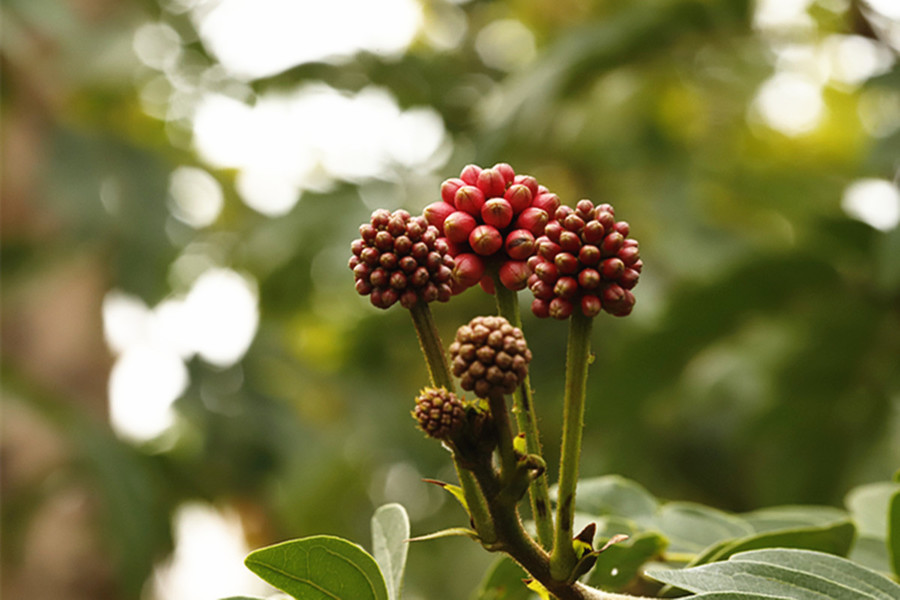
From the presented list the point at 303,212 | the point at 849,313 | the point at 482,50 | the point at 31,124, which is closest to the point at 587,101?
the point at 482,50

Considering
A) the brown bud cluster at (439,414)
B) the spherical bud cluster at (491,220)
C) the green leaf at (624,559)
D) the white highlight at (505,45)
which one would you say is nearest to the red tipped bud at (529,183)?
the spherical bud cluster at (491,220)

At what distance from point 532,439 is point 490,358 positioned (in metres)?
0.07

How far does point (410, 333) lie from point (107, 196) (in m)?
1.11

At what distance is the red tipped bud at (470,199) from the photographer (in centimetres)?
50

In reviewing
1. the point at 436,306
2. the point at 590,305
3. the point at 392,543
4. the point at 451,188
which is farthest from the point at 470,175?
the point at 436,306

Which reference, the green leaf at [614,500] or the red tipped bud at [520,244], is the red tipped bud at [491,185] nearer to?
the red tipped bud at [520,244]

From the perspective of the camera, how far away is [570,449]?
45cm

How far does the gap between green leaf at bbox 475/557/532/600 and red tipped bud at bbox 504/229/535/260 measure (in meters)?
0.25

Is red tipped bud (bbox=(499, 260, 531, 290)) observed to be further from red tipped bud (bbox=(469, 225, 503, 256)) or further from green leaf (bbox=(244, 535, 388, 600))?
green leaf (bbox=(244, 535, 388, 600))

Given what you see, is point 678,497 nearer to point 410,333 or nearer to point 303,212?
point 410,333

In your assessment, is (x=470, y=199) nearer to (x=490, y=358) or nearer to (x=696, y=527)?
(x=490, y=358)

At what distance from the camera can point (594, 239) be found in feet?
1.55

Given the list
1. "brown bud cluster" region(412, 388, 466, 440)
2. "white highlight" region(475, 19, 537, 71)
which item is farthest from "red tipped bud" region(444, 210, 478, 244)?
"white highlight" region(475, 19, 537, 71)

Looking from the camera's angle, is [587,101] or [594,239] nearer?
[594,239]
